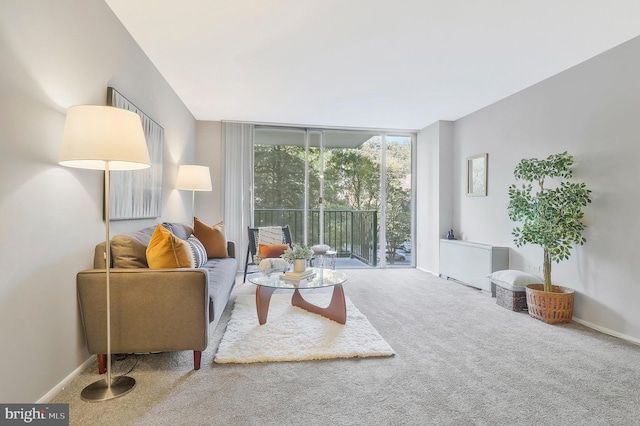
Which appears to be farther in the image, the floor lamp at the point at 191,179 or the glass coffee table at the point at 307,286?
the floor lamp at the point at 191,179

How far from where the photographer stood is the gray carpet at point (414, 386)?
5.21 ft

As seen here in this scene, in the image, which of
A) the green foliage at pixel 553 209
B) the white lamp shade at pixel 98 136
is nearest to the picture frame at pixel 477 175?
the green foliage at pixel 553 209

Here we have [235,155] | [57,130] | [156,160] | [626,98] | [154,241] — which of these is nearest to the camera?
[57,130]

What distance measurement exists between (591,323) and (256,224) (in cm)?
435

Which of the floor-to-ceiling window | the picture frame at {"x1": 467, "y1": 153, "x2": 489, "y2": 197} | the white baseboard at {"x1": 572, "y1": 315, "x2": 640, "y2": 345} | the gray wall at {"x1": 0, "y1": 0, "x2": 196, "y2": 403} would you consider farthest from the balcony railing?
the gray wall at {"x1": 0, "y1": 0, "x2": 196, "y2": 403}

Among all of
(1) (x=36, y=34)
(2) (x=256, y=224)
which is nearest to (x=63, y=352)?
(1) (x=36, y=34)

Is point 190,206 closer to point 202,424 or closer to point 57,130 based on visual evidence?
point 57,130

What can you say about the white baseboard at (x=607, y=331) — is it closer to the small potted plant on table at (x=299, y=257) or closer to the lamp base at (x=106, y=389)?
the small potted plant on table at (x=299, y=257)

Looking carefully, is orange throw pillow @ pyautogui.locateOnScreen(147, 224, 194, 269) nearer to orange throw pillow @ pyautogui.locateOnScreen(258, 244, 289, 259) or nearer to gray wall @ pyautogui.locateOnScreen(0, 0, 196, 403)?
gray wall @ pyautogui.locateOnScreen(0, 0, 196, 403)

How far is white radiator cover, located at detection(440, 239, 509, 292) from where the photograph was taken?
3896 millimetres

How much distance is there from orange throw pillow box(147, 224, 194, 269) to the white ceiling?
1.60m

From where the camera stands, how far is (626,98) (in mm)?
2656

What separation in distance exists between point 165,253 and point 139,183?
40.1 inches

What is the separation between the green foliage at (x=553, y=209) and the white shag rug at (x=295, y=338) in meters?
1.81
